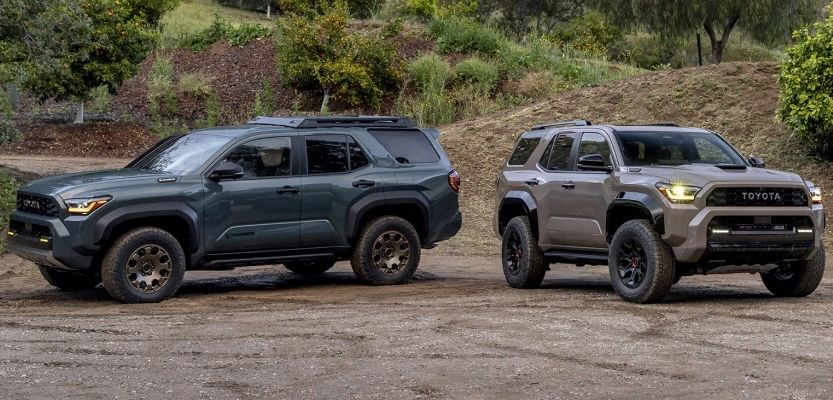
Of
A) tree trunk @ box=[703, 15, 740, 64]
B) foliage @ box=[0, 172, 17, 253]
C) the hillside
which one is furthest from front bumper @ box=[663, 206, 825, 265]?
tree trunk @ box=[703, 15, 740, 64]

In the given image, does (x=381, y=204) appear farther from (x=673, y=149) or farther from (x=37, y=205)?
(x=37, y=205)

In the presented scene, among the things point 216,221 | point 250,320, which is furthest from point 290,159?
point 250,320

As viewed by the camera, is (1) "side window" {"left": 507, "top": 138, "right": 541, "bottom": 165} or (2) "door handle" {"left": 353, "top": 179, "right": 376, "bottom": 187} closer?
(2) "door handle" {"left": 353, "top": 179, "right": 376, "bottom": 187}

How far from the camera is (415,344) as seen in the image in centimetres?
1015

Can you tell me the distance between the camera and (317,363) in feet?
30.6

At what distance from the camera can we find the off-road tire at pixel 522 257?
47.1 ft

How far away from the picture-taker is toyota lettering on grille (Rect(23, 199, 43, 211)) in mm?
13086

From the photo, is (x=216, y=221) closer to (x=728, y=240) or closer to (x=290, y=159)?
(x=290, y=159)

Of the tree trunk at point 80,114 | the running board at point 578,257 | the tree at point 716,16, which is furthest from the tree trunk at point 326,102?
the running board at point 578,257

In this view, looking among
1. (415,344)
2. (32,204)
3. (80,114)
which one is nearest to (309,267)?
(32,204)

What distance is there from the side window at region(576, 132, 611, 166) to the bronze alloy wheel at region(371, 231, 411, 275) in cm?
227

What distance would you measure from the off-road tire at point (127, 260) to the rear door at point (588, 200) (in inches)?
160

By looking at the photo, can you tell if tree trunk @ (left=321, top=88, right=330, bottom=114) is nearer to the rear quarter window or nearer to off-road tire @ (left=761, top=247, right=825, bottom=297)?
the rear quarter window

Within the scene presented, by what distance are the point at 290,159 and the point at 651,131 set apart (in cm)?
389
